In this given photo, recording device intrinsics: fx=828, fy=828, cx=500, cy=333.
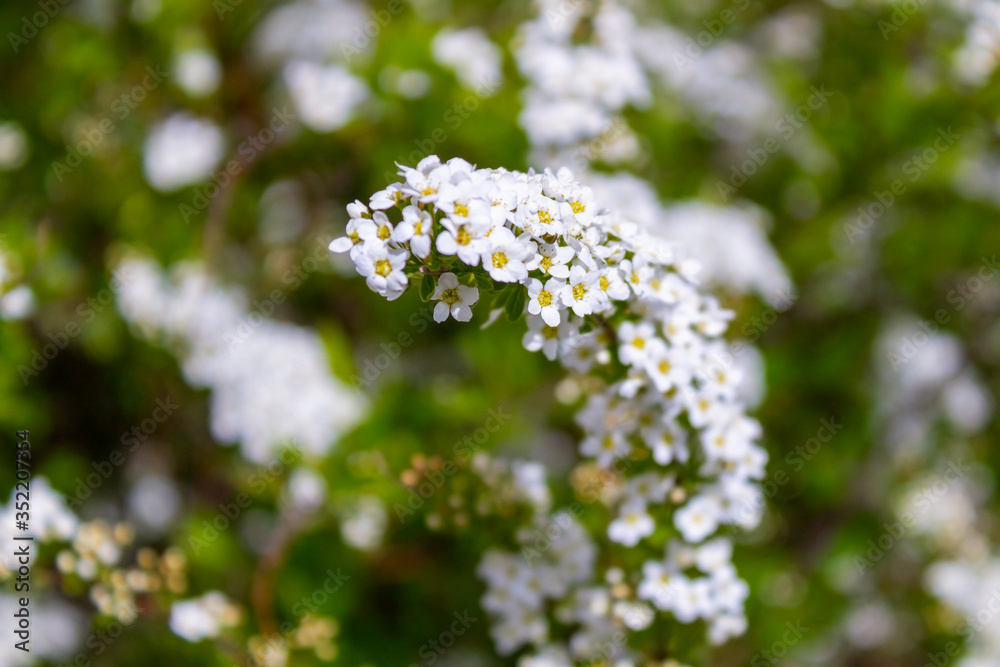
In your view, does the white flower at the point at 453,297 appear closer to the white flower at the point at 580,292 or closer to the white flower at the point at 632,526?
the white flower at the point at 580,292

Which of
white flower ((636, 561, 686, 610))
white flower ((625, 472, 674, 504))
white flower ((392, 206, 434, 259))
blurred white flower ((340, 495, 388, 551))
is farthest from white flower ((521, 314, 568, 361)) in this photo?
blurred white flower ((340, 495, 388, 551))

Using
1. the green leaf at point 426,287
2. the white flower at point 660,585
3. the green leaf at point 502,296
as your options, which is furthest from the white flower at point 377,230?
the white flower at point 660,585

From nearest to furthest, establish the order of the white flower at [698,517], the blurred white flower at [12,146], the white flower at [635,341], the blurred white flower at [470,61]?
the white flower at [635,341] → the white flower at [698,517] → the blurred white flower at [470,61] → the blurred white flower at [12,146]

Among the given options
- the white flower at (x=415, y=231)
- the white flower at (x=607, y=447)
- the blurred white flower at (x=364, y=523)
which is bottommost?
the blurred white flower at (x=364, y=523)

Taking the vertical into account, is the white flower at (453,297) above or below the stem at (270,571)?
above

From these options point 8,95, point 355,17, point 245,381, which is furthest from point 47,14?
point 245,381

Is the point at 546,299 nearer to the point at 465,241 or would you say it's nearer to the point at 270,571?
the point at 465,241

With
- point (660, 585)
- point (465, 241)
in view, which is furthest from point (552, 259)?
point (660, 585)
